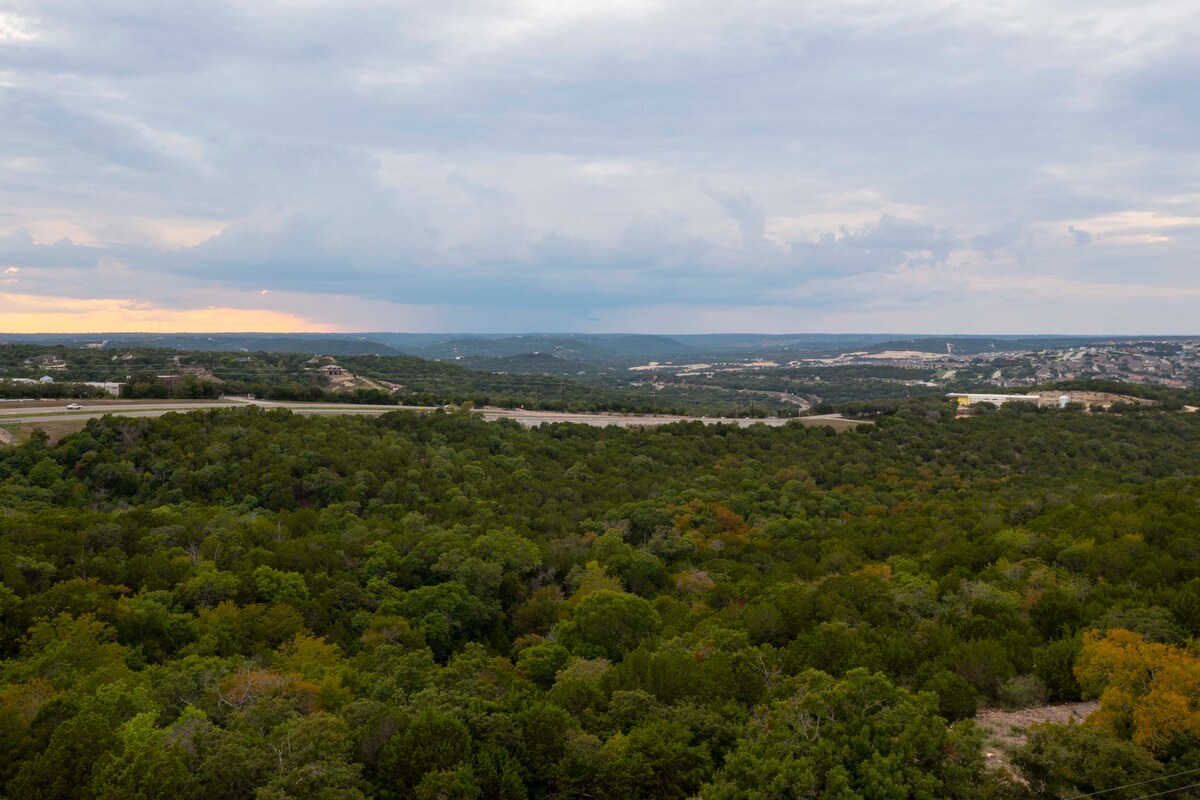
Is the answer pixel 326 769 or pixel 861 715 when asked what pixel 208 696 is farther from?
pixel 861 715

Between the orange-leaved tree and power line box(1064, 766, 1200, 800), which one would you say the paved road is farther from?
power line box(1064, 766, 1200, 800)

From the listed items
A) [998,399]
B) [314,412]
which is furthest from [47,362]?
[998,399]

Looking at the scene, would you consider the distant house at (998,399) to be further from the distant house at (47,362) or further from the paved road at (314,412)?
the distant house at (47,362)

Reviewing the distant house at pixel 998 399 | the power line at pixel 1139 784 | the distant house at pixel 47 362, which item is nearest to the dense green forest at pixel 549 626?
the power line at pixel 1139 784

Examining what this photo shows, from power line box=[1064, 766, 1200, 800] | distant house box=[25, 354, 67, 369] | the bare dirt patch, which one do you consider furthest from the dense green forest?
distant house box=[25, 354, 67, 369]

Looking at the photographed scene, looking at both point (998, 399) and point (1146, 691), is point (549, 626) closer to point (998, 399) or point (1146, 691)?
point (1146, 691)
